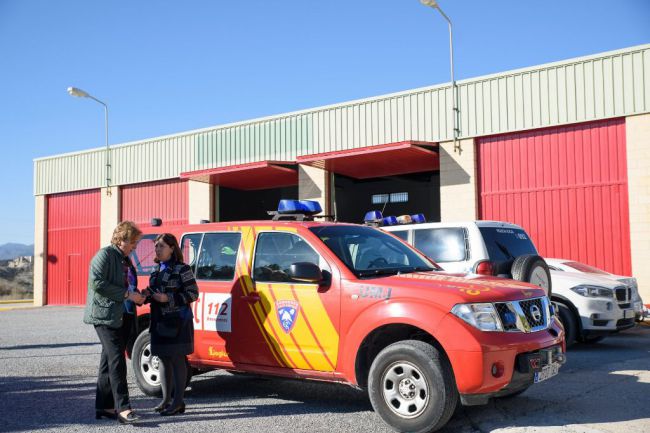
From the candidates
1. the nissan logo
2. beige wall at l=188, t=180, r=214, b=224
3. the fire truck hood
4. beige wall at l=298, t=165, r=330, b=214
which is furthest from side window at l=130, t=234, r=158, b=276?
beige wall at l=188, t=180, r=214, b=224

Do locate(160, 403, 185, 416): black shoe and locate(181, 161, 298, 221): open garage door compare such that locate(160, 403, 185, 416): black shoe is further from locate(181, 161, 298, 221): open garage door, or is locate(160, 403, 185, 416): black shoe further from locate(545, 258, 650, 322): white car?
locate(181, 161, 298, 221): open garage door

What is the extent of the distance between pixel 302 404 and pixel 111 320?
2081mm

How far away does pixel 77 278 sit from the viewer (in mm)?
27359

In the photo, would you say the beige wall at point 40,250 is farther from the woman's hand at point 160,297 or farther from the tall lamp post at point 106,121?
the woman's hand at point 160,297

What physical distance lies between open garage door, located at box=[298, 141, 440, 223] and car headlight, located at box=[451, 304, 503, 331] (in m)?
10.3

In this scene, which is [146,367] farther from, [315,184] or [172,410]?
[315,184]

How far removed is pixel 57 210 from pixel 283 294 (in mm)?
25031

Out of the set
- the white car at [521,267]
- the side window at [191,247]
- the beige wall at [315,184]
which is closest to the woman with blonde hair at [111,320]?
the side window at [191,247]

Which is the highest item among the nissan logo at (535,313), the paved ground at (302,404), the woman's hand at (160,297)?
the woman's hand at (160,297)

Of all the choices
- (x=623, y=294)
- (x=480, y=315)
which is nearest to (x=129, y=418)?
(x=480, y=315)

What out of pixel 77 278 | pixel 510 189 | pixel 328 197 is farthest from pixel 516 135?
pixel 77 278

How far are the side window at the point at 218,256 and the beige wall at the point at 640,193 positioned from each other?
11.7 metres

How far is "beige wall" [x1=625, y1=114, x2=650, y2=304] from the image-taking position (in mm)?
15195

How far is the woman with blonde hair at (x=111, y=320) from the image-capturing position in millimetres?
5891
